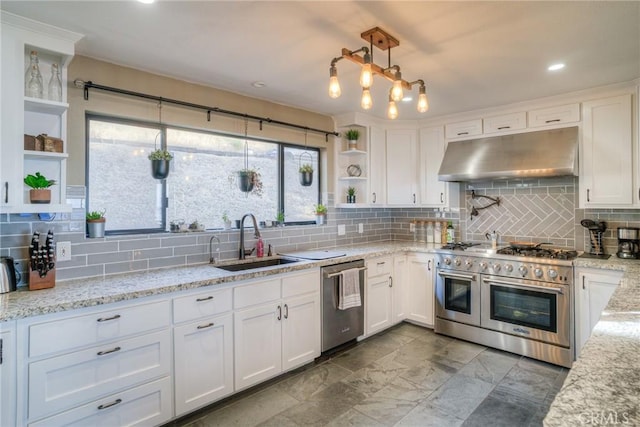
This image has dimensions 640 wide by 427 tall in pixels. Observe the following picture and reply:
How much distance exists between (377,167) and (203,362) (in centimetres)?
289

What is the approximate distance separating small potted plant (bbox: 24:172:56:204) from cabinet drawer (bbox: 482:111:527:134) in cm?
394

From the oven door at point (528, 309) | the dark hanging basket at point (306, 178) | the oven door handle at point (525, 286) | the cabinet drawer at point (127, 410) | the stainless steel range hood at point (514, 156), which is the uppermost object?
the stainless steel range hood at point (514, 156)

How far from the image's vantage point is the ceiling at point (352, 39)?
6.13 ft

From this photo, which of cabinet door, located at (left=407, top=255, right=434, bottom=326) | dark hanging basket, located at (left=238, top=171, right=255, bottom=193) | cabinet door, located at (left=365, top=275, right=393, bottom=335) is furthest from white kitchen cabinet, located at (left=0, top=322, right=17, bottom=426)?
cabinet door, located at (left=407, top=255, right=434, bottom=326)

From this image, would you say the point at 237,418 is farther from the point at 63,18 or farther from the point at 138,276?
the point at 63,18

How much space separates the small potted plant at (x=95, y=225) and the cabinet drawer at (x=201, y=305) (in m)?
0.78

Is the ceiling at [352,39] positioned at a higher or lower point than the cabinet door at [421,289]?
higher

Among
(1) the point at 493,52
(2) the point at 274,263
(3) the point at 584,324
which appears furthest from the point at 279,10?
(3) the point at 584,324

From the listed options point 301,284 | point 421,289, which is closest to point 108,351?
point 301,284

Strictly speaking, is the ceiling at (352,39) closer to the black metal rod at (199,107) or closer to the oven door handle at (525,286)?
the black metal rod at (199,107)

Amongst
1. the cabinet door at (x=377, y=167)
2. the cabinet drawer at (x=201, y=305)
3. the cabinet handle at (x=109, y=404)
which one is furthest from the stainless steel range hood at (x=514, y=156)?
the cabinet handle at (x=109, y=404)

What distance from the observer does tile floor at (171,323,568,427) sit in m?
2.34

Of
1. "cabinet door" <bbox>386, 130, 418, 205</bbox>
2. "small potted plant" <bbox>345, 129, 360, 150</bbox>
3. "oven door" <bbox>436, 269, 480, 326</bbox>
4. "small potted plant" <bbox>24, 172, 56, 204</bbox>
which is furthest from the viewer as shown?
"cabinet door" <bbox>386, 130, 418, 205</bbox>

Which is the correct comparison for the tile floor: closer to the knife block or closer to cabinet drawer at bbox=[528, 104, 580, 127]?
the knife block
